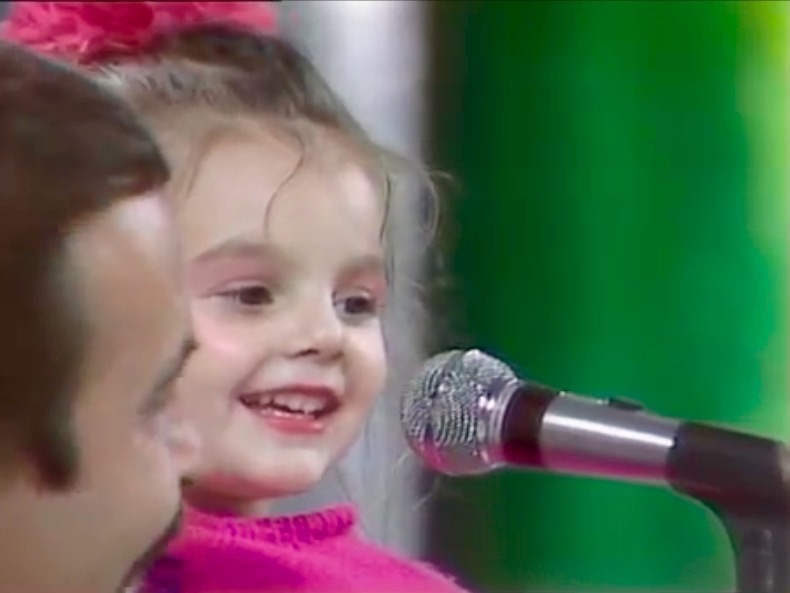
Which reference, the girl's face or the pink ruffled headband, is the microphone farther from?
the pink ruffled headband

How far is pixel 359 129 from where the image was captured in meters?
0.67

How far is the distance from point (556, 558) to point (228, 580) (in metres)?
0.14

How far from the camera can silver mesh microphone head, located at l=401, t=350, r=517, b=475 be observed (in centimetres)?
58

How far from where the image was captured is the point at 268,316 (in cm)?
62

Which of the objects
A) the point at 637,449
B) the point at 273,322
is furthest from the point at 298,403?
the point at 637,449

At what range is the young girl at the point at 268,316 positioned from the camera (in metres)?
0.61

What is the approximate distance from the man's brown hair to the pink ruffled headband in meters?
0.07

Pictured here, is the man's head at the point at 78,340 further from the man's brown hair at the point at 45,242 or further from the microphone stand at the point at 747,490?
the microphone stand at the point at 747,490

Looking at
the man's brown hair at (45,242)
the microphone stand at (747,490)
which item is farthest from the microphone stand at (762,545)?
the man's brown hair at (45,242)

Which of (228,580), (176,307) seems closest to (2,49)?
(176,307)

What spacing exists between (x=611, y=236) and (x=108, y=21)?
254 millimetres

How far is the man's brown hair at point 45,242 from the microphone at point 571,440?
138 millimetres

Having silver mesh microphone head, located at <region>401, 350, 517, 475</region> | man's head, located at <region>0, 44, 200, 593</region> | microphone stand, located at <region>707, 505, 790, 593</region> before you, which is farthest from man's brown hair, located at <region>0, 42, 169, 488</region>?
microphone stand, located at <region>707, 505, 790, 593</region>

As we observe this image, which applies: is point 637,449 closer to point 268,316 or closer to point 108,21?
point 268,316
